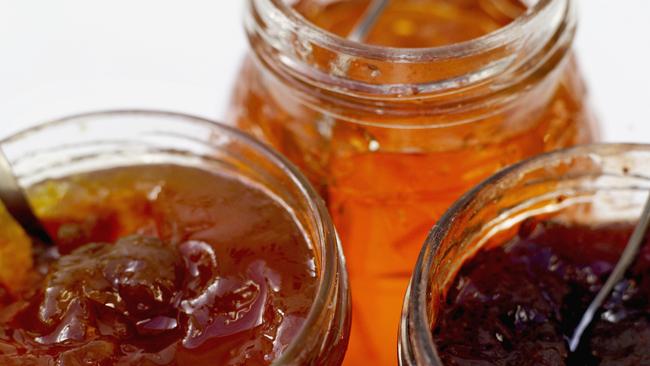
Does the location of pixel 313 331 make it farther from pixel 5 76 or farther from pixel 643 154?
pixel 5 76

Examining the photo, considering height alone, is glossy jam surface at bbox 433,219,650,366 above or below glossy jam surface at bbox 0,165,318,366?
above

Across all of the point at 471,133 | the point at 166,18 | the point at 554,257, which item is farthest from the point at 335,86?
the point at 166,18

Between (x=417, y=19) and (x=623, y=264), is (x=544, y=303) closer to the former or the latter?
(x=623, y=264)

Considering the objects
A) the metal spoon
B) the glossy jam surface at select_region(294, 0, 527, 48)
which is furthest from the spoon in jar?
the metal spoon

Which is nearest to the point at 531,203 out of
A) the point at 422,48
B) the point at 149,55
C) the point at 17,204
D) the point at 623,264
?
the point at 623,264

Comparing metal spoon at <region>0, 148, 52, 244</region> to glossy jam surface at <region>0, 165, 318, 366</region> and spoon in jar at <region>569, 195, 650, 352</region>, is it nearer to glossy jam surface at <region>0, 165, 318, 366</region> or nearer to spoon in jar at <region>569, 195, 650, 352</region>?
glossy jam surface at <region>0, 165, 318, 366</region>

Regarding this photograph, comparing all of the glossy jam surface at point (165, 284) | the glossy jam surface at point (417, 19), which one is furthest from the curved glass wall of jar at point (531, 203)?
the glossy jam surface at point (417, 19)
